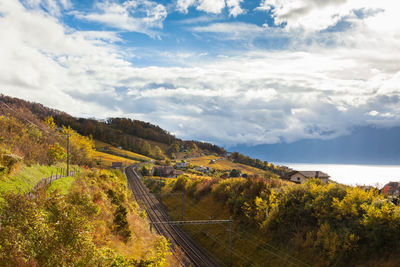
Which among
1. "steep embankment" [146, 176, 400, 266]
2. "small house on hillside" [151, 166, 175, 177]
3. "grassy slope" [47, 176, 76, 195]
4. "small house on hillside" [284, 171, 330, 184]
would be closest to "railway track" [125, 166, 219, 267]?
"steep embankment" [146, 176, 400, 266]

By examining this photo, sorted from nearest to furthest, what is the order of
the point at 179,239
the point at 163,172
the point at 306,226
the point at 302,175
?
the point at 306,226 < the point at 179,239 < the point at 302,175 < the point at 163,172

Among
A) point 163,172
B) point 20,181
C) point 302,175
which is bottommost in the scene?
point 163,172

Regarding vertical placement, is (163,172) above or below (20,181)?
below

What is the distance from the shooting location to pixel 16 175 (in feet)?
78.9

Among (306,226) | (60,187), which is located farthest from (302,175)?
(60,187)

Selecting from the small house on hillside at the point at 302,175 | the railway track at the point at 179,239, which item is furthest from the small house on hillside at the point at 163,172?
the small house on hillside at the point at 302,175

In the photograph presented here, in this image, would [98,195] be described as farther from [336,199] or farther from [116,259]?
[336,199]

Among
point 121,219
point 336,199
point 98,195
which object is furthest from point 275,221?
point 98,195

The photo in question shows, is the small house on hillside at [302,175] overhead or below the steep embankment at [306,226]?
overhead

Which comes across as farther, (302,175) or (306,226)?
(302,175)

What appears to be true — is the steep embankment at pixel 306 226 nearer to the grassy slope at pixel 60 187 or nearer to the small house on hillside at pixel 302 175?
the grassy slope at pixel 60 187

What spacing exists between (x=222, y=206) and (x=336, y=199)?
25977 mm

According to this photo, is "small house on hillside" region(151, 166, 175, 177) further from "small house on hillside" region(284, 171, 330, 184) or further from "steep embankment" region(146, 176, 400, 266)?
"steep embankment" region(146, 176, 400, 266)

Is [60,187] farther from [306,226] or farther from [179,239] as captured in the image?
[306,226]
